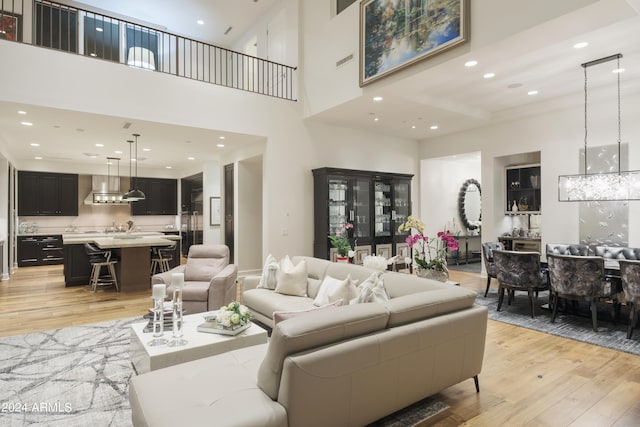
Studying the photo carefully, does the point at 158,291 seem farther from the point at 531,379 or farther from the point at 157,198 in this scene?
the point at 157,198

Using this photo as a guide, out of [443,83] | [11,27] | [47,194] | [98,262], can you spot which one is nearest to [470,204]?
[443,83]

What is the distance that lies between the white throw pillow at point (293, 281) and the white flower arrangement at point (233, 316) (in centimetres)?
119

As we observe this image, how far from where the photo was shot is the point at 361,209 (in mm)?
7363

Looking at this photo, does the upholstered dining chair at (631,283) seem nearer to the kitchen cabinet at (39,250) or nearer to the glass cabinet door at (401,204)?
the glass cabinet door at (401,204)

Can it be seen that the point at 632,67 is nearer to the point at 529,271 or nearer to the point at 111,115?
the point at 529,271

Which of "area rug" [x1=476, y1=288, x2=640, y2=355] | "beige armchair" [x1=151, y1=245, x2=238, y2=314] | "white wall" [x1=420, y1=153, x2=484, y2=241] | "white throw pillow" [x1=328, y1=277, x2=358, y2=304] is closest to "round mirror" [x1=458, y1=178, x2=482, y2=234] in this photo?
"white wall" [x1=420, y1=153, x2=484, y2=241]

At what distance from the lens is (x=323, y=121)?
23.7 feet

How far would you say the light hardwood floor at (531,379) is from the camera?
2.46 metres

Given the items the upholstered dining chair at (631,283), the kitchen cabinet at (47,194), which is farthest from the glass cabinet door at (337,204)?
the kitchen cabinet at (47,194)

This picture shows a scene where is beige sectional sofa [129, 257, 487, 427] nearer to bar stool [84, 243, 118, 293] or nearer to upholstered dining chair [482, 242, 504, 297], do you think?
upholstered dining chair [482, 242, 504, 297]

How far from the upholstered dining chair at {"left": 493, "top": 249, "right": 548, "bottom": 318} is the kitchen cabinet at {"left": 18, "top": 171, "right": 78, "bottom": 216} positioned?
11313mm

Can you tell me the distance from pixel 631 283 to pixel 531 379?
1848mm

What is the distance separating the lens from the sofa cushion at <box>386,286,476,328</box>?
225 centimetres

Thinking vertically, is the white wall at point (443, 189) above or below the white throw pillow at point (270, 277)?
above
